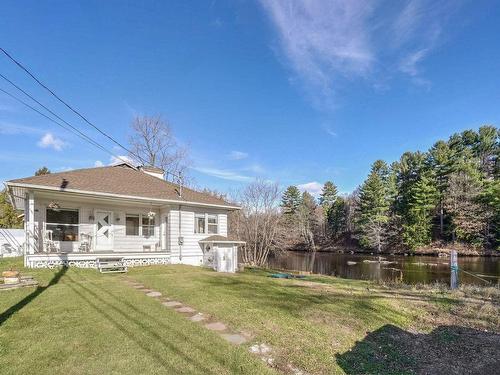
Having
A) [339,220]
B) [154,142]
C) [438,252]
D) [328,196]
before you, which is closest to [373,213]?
[438,252]

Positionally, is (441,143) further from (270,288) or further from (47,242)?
(47,242)

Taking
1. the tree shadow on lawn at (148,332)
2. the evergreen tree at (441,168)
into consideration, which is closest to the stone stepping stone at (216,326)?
the tree shadow on lawn at (148,332)

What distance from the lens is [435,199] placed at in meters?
41.5

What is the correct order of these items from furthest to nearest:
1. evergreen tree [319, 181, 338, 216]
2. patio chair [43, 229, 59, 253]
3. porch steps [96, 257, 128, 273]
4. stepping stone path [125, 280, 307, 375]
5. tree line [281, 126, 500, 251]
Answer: evergreen tree [319, 181, 338, 216], tree line [281, 126, 500, 251], patio chair [43, 229, 59, 253], porch steps [96, 257, 128, 273], stepping stone path [125, 280, 307, 375]

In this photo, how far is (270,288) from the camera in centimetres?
848

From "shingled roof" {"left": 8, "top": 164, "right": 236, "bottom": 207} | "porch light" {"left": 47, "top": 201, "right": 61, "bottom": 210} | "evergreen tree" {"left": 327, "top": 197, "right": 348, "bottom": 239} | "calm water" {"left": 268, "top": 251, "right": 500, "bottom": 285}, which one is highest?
"shingled roof" {"left": 8, "top": 164, "right": 236, "bottom": 207}

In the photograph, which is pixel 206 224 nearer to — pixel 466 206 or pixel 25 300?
pixel 25 300

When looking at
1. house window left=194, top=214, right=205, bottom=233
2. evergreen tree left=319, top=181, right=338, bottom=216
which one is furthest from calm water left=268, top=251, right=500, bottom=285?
evergreen tree left=319, top=181, right=338, bottom=216

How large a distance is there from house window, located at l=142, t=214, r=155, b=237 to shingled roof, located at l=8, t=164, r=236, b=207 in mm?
1476

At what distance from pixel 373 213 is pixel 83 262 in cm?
4045

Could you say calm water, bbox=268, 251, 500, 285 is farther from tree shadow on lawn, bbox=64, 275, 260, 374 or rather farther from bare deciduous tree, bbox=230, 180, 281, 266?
tree shadow on lawn, bbox=64, 275, 260, 374

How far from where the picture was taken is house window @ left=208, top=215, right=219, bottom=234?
1522 cm

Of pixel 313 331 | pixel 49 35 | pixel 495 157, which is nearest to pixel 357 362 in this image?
pixel 313 331

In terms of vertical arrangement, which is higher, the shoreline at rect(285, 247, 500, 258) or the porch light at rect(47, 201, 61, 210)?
the porch light at rect(47, 201, 61, 210)
